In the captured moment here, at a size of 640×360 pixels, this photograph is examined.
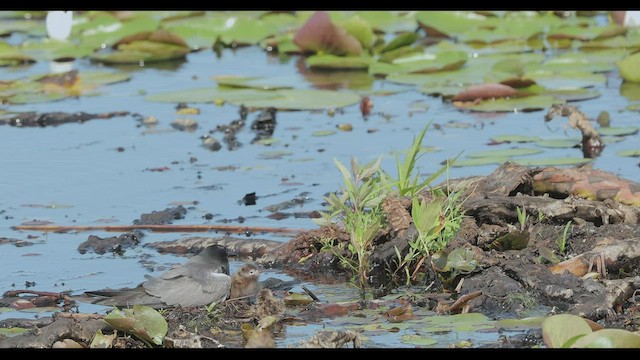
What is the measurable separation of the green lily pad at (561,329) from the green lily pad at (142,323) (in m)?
1.51

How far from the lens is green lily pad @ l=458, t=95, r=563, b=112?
33.3 feet

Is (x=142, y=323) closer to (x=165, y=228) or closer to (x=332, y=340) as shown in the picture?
(x=332, y=340)

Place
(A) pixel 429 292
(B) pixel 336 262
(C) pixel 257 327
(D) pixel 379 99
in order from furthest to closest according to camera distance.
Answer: (D) pixel 379 99
(B) pixel 336 262
(A) pixel 429 292
(C) pixel 257 327

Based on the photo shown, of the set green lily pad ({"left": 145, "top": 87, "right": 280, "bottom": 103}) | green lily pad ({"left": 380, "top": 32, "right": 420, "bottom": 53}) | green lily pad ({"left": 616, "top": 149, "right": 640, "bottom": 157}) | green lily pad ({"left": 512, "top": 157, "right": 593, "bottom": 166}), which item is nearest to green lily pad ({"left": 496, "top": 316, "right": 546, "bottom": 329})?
green lily pad ({"left": 512, "top": 157, "right": 593, "bottom": 166})

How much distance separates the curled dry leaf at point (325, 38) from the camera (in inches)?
495

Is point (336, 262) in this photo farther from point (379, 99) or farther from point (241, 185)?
point (379, 99)

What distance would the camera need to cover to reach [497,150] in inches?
350

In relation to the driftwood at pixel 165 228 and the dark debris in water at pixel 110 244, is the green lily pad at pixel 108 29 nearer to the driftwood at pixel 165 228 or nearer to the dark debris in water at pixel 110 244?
the driftwood at pixel 165 228

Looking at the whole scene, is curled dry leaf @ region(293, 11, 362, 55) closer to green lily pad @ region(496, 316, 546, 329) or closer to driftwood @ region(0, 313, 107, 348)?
green lily pad @ region(496, 316, 546, 329)

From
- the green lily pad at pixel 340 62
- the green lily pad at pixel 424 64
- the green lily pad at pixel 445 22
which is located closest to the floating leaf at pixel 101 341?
the green lily pad at pixel 424 64

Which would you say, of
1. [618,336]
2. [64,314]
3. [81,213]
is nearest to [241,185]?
[81,213]

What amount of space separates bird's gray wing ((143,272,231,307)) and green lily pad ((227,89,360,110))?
16.5 ft

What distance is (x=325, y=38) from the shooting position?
1275 centimetres
